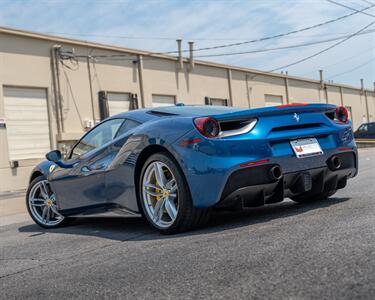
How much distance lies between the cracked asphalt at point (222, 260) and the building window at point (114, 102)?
15896 mm

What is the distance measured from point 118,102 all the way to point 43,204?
16015 mm

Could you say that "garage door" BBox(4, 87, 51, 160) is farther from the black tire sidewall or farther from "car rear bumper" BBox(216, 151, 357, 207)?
"car rear bumper" BBox(216, 151, 357, 207)

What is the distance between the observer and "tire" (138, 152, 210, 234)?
14.4 feet

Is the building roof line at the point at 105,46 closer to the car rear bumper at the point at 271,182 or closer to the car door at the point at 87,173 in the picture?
the car door at the point at 87,173

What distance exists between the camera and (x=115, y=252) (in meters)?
4.20

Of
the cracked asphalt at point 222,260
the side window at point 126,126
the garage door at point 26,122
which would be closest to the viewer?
the cracked asphalt at point 222,260

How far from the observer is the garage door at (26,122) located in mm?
18062

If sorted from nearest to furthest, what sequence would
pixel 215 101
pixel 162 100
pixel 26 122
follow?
pixel 26 122
pixel 162 100
pixel 215 101

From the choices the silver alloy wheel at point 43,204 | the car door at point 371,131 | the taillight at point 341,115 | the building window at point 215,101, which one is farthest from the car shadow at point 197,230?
the car door at point 371,131

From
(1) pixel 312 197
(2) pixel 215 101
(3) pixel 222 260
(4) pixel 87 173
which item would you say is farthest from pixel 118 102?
(3) pixel 222 260

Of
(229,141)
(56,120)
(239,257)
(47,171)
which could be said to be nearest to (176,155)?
(229,141)

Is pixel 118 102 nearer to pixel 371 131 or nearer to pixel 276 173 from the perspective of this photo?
pixel 371 131

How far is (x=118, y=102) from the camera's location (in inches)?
876

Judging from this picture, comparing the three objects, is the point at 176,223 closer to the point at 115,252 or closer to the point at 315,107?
the point at 115,252
